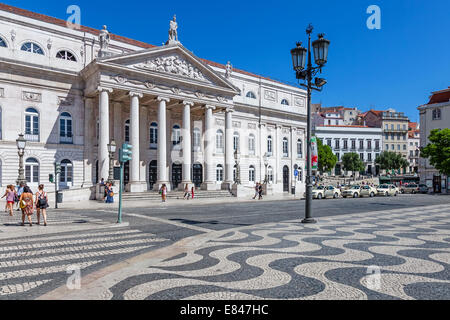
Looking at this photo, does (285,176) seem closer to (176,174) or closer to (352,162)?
(176,174)

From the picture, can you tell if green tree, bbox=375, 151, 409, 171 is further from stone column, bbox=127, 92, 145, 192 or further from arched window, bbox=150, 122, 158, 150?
stone column, bbox=127, 92, 145, 192

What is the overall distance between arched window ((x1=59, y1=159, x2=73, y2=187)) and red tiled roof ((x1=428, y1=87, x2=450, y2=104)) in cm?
5388

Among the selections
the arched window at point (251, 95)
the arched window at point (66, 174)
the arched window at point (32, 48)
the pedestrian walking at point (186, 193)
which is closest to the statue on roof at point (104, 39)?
the arched window at point (32, 48)

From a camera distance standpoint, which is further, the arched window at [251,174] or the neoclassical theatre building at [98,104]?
the arched window at [251,174]

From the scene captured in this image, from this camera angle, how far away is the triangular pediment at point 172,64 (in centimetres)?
3039

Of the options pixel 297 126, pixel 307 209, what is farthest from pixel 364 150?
pixel 307 209

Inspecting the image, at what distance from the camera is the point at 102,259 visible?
7.02 meters

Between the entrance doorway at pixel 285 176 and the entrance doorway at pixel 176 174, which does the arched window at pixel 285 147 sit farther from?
the entrance doorway at pixel 176 174

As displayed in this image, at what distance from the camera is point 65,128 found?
3105cm

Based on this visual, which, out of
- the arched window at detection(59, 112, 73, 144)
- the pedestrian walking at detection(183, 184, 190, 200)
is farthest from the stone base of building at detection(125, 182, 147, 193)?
the arched window at detection(59, 112, 73, 144)

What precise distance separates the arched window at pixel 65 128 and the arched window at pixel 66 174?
188 centimetres

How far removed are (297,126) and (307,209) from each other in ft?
126

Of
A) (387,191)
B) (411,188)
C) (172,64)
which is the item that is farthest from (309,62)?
(411,188)

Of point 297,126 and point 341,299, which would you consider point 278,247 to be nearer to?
point 341,299
